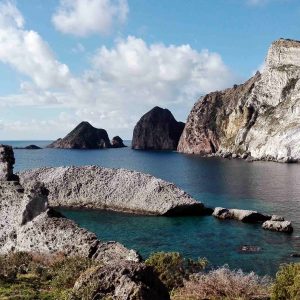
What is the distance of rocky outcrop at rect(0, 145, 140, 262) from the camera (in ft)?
94.2

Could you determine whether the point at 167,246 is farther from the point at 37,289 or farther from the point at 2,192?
the point at 37,289

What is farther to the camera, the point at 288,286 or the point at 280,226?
the point at 280,226

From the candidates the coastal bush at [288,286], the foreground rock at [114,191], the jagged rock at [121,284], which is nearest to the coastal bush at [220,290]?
the coastal bush at [288,286]

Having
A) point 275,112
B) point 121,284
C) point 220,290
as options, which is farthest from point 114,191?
point 275,112

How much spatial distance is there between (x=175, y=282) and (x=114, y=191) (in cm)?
4443

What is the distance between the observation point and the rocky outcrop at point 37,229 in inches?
1130

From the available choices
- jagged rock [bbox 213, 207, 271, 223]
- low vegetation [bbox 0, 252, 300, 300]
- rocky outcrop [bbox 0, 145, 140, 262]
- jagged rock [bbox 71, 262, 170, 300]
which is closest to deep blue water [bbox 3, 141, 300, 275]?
jagged rock [bbox 213, 207, 271, 223]

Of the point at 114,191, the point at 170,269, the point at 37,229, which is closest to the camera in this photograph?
the point at 170,269

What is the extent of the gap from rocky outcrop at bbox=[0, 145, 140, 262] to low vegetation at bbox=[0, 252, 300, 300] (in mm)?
4207

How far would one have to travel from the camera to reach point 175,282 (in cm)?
2177

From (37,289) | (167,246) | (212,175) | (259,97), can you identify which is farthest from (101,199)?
(259,97)

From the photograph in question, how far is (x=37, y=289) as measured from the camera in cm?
2011

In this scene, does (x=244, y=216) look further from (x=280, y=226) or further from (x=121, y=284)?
(x=121, y=284)

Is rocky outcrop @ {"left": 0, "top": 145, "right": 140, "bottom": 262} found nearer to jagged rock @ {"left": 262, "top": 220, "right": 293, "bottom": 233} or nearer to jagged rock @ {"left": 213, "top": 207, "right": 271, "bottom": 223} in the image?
jagged rock @ {"left": 262, "top": 220, "right": 293, "bottom": 233}
